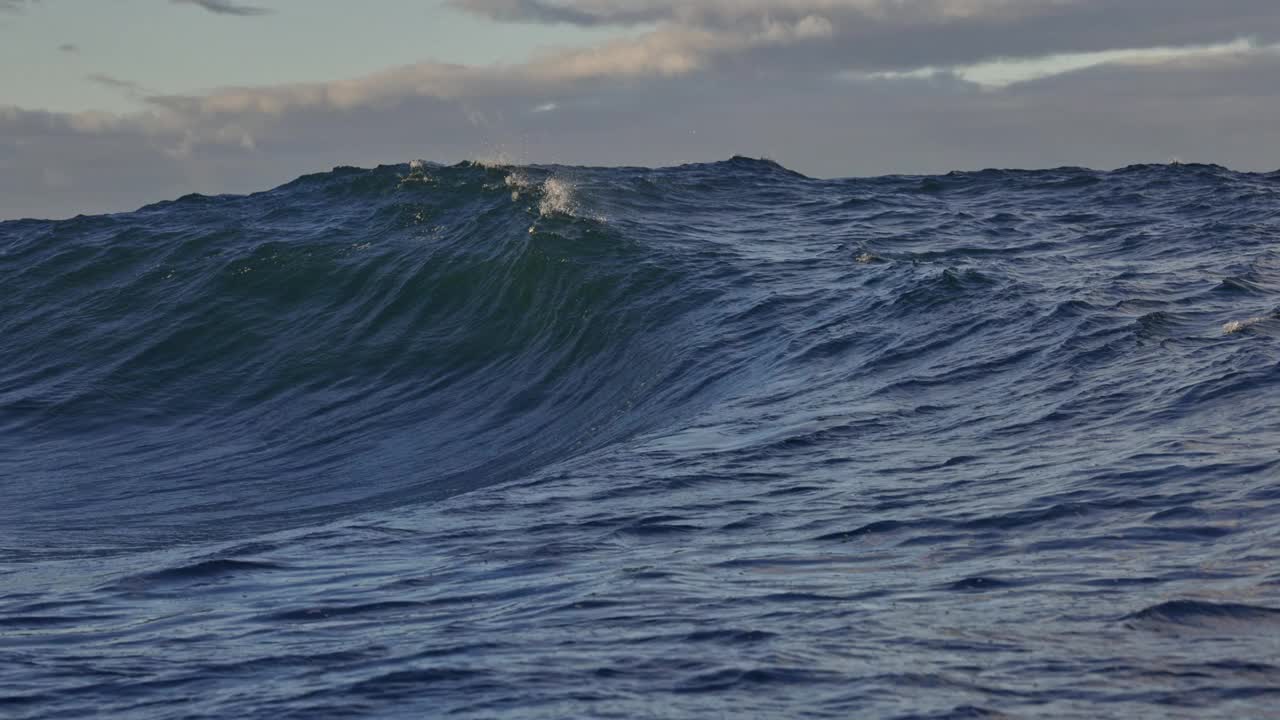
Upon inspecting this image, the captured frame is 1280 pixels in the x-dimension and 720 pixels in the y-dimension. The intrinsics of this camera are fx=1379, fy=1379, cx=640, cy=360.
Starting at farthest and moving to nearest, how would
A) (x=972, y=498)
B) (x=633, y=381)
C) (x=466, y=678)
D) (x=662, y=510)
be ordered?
(x=633, y=381)
(x=662, y=510)
(x=972, y=498)
(x=466, y=678)

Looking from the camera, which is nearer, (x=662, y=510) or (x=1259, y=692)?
(x=1259, y=692)

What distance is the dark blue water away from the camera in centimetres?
646

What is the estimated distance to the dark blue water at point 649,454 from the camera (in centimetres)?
646

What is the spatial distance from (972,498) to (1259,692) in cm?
382

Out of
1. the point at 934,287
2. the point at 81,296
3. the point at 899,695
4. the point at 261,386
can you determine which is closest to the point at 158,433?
the point at 261,386

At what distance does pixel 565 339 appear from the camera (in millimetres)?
19219

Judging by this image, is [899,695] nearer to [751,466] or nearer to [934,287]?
[751,466]

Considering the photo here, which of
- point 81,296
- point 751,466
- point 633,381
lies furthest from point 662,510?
point 81,296

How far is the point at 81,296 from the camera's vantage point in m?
25.5

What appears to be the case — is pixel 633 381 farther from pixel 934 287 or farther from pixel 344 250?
pixel 344 250

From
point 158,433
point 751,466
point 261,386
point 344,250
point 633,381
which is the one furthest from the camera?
point 344,250

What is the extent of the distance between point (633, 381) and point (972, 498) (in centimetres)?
781

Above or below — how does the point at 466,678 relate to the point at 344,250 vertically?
below

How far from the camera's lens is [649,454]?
1226cm
